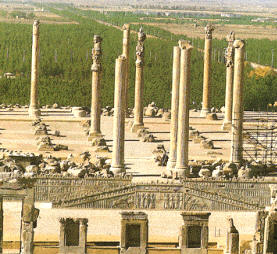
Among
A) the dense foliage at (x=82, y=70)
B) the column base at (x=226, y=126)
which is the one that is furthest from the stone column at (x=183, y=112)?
the dense foliage at (x=82, y=70)

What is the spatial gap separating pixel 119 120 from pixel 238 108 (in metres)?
4.66

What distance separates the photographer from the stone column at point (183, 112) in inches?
1777

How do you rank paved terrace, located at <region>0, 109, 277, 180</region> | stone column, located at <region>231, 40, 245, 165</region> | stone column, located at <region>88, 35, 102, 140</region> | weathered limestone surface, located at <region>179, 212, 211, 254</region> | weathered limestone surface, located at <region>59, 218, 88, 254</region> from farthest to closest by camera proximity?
stone column, located at <region>88, 35, 102, 140</region>
paved terrace, located at <region>0, 109, 277, 180</region>
stone column, located at <region>231, 40, 245, 165</region>
weathered limestone surface, located at <region>59, 218, 88, 254</region>
weathered limestone surface, located at <region>179, 212, 211, 254</region>

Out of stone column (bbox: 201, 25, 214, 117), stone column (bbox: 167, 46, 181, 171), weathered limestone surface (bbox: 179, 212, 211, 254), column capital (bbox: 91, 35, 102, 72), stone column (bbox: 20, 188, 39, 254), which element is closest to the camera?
stone column (bbox: 20, 188, 39, 254)

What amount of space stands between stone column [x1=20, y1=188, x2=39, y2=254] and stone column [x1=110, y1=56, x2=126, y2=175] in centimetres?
1338

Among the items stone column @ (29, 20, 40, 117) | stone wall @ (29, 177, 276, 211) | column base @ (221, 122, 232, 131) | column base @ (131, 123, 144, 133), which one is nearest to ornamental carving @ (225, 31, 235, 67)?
column base @ (221, 122, 232, 131)

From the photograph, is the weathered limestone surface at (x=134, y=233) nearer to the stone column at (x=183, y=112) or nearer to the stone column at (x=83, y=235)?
the stone column at (x=83, y=235)

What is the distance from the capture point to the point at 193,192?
42594 millimetres

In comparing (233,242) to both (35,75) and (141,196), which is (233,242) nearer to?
(141,196)

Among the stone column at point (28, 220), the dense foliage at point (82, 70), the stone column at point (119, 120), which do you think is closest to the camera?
the stone column at point (28, 220)

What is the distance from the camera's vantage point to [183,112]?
148ft

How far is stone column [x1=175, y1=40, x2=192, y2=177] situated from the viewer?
148ft

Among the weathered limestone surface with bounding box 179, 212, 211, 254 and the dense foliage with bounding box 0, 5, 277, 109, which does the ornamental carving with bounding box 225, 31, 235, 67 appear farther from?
the weathered limestone surface with bounding box 179, 212, 211, 254

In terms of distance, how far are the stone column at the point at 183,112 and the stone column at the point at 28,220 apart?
13.9 metres
